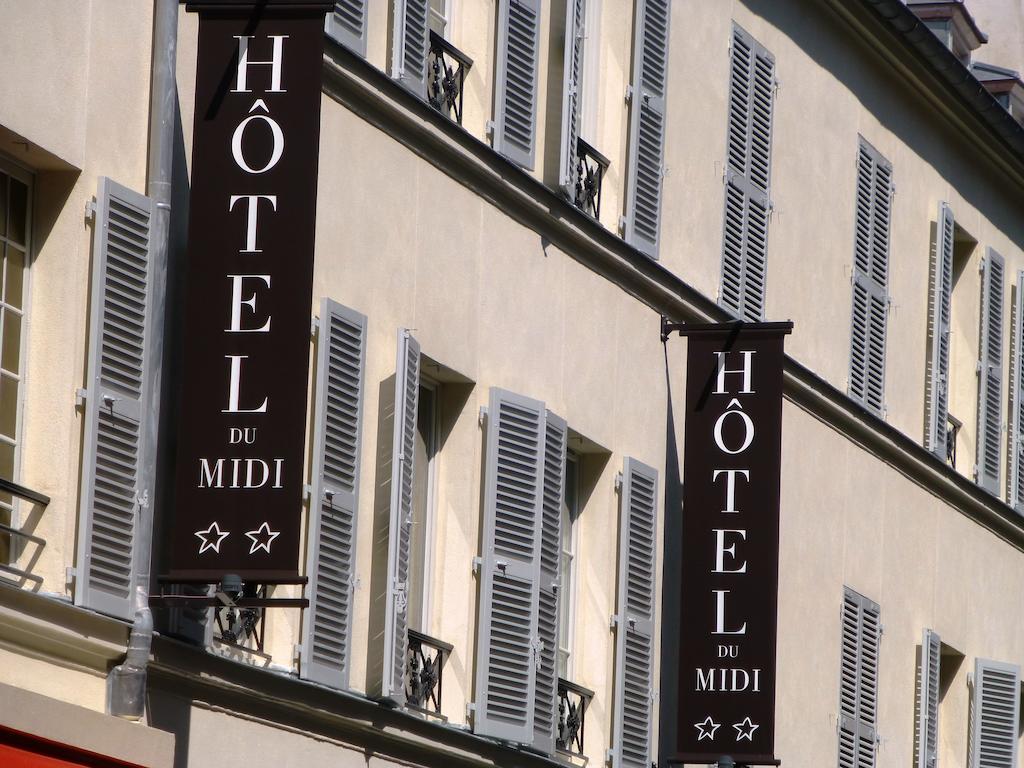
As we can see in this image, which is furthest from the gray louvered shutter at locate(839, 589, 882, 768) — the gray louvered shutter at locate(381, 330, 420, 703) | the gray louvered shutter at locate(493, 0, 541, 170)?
the gray louvered shutter at locate(381, 330, 420, 703)

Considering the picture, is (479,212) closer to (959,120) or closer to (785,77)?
(785,77)

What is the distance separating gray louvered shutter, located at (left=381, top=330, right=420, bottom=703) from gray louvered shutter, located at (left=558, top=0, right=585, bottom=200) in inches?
97.9

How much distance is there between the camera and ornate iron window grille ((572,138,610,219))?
17750 mm

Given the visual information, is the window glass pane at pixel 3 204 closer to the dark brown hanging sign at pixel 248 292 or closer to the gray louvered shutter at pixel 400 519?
the dark brown hanging sign at pixel 248 292

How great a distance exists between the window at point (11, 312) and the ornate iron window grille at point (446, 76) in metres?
3.94

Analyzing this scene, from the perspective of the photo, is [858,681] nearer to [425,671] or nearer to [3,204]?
[425,671]

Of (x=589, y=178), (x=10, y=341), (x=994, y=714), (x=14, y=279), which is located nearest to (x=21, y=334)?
(x=10, y=341)

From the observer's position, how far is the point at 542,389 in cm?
1694

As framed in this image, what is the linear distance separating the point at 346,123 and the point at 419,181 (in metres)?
0.89

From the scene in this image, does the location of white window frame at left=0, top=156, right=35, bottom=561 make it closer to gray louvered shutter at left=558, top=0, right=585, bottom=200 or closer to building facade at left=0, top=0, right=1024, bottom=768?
building facade at left=0, top=0, right=1024, bottom=768

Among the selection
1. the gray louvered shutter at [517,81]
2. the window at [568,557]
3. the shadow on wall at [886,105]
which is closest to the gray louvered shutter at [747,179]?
the shadow on wall at [886,105]

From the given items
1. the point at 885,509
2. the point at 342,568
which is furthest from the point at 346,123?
the point at 885,509

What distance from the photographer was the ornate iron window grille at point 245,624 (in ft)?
44.0

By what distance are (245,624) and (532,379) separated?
3.73 m
